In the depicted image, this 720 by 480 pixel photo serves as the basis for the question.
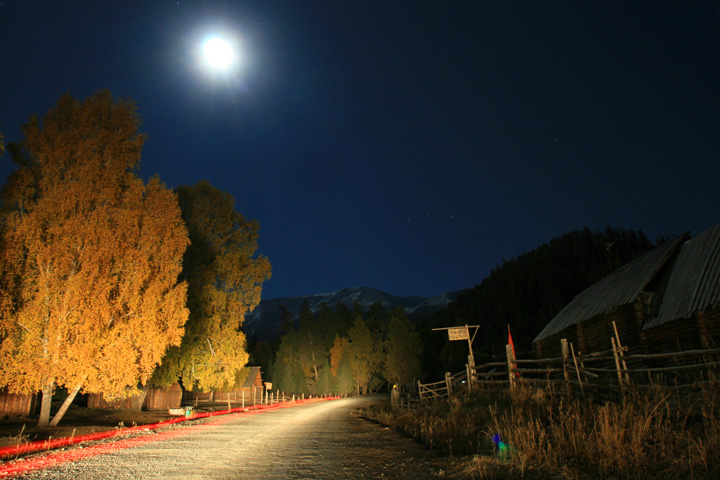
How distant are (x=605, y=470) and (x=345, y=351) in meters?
53.7

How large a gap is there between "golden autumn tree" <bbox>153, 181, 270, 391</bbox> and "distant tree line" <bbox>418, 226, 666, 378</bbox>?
41.6 metres

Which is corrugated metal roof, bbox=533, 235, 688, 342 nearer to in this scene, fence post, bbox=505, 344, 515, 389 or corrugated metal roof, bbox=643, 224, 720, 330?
corrugated metal roof, bbox=643, 224, 720, 330

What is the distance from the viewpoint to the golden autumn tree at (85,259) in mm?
10273

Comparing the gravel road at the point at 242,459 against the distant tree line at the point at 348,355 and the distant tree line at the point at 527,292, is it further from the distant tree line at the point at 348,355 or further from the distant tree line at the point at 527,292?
the distant tree line at the point at 527,292

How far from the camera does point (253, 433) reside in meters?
10.1

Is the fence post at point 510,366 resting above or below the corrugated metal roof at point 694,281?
below

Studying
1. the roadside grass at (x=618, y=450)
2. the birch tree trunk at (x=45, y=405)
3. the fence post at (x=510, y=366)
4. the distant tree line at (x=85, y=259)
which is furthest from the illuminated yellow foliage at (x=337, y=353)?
the roadside grass at (x=618, y=450)

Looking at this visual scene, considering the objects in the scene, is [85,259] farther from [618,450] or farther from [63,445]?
[618,450]

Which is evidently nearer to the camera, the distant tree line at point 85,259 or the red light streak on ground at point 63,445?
the red light streak on ground at point 63,445

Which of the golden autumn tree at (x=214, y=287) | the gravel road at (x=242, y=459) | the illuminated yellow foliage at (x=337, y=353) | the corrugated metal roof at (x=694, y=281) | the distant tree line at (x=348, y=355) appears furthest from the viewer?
the illuminated yellow foliage at (x=337, y=353)

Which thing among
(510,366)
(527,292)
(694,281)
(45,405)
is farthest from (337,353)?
(694,281)

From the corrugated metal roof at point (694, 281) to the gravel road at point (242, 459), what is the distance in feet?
34.2

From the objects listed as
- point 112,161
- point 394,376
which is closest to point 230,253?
point 112,161

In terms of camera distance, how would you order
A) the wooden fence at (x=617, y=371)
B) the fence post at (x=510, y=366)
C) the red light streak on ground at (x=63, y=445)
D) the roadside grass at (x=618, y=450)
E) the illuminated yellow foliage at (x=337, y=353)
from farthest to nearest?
the illuminated yellow foliage at (x=337, y=353), the fence post at (x=510, y=366), the wooden fence at (x=617, y=371), the red light streak on ground at (x=63, y=445), the roadside grass at (x=618, y=450)
